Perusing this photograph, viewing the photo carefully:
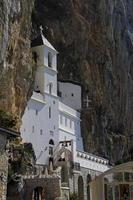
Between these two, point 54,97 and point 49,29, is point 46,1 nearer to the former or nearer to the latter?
point 49,29

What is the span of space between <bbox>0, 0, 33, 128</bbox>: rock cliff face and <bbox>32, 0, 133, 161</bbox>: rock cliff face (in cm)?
1503

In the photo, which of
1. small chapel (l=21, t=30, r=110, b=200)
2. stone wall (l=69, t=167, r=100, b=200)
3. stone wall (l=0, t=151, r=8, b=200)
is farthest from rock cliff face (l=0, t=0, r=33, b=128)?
stone wall (l=0, t=151, r=8, b=200)

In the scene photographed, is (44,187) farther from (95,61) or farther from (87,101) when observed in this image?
(95,61)

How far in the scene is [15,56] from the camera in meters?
46.2

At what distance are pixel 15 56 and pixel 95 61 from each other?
24322 millimetres

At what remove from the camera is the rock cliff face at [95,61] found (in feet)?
214

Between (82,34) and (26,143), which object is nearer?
(26,143)

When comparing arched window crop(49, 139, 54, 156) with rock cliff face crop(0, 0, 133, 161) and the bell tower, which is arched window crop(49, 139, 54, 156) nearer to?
the bell tower

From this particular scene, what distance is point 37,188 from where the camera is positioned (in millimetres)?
44469

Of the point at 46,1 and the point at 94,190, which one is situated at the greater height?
the point at 46,1

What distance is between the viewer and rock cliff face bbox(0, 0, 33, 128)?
133 ft

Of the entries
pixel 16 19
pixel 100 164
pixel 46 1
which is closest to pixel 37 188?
pixel 16 19

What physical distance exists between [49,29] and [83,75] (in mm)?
7941

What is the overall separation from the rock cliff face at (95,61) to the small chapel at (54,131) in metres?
2.34
